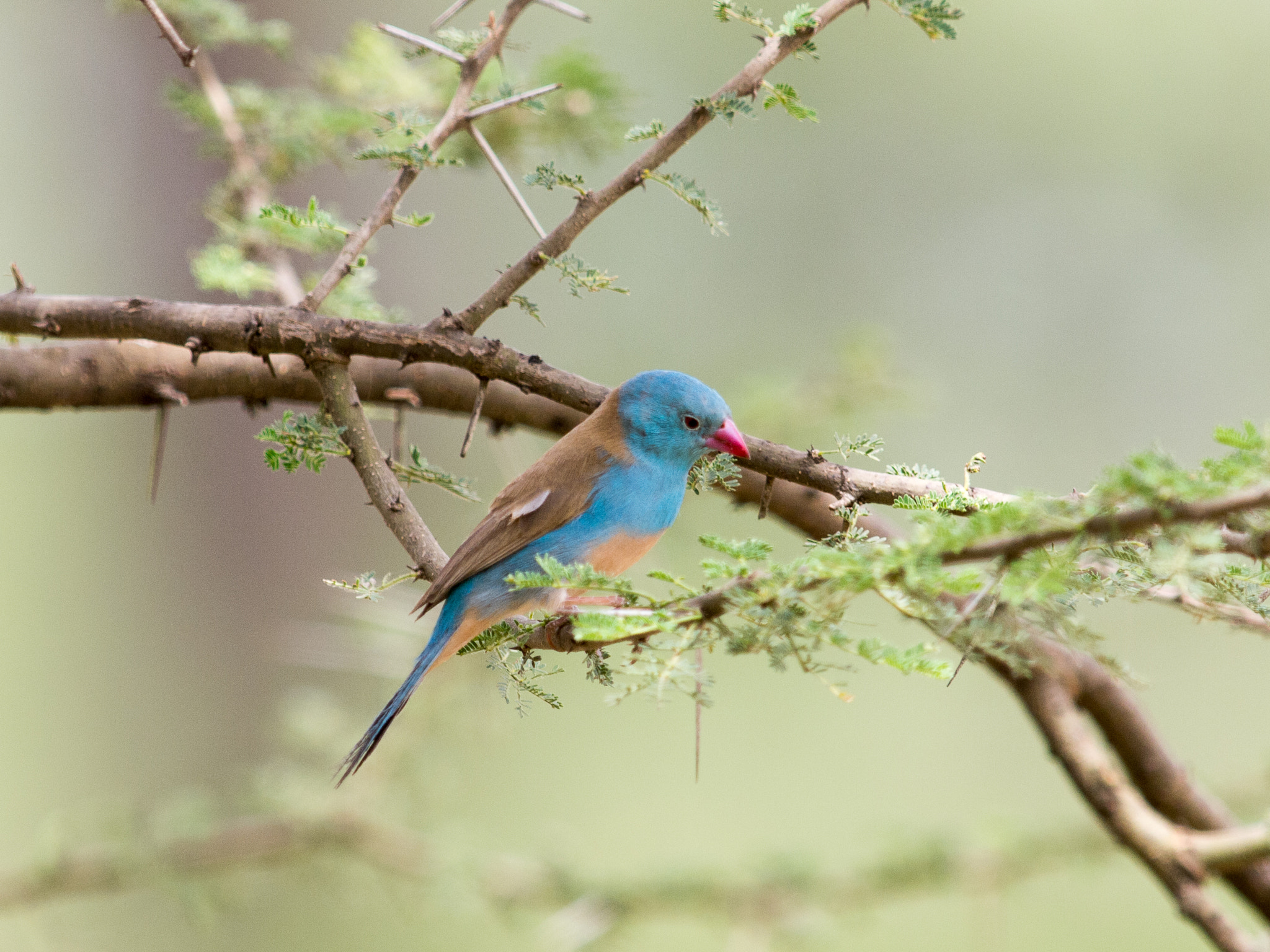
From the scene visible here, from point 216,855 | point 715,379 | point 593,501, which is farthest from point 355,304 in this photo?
point 715,379

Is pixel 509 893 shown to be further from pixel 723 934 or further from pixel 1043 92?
pixel 1043 92

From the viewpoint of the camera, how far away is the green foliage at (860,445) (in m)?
2.02

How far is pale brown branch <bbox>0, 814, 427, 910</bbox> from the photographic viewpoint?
12.2 feet

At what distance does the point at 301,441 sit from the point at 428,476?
270 millimetres

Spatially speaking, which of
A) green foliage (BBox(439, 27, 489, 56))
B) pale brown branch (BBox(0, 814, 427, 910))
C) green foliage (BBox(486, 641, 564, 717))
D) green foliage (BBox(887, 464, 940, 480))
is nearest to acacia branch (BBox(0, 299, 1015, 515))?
green foliage (BBox(887, 464, 940, 480))

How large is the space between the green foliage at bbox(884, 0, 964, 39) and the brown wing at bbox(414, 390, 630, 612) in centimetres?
118

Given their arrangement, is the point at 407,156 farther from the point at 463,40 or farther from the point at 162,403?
the point at 162,403

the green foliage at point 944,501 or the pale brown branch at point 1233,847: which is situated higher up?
the green foliage at point 944,501

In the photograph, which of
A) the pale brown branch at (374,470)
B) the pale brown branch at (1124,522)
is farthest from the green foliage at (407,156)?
the pale brown branch at (1124,522)

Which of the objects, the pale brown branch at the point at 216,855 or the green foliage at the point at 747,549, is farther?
the pale brown branch at the point at 216,855

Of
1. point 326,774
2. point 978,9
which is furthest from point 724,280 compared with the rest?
point 326,774

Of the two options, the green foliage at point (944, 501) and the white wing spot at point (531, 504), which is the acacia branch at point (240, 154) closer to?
the white wing spot at point (531, 504)

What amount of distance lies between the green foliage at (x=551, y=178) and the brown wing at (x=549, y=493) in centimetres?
81

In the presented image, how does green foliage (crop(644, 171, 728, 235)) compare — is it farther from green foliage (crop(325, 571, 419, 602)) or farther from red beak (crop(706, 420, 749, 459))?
green foliage (crop(325, 571, 419, 602))
